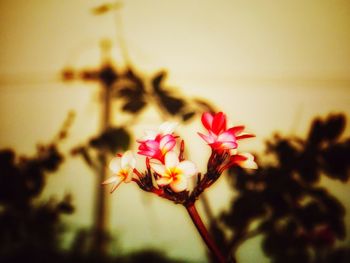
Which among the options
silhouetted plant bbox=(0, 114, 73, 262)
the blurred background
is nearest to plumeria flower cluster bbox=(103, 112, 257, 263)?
the blurred background

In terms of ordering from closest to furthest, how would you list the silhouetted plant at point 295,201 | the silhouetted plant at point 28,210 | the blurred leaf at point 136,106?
the silhouetted plant at point 295,201 → the blurred leaf at point 136,106 → the silhouetted plant at point 28,210

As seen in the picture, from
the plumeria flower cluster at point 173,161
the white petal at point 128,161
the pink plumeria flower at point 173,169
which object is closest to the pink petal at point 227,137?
the plumeria flower cluster at point 173,161

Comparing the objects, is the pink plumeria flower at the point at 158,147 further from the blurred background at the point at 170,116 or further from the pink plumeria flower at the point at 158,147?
the blurred background at the point at 170,116

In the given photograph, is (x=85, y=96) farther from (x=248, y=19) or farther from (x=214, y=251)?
(x=214, y=251)

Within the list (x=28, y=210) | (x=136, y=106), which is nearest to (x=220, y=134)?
(x=136, y=106)

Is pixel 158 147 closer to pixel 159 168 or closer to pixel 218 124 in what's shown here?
pixel 159 168

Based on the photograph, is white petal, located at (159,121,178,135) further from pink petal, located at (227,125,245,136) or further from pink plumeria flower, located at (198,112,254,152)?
pink petal, located at (227,125,245,136)
